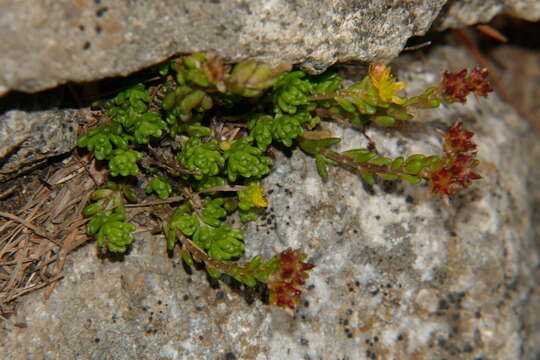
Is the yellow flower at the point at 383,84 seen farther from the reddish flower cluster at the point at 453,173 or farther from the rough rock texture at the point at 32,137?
the rough rock texture at the point at 32,137

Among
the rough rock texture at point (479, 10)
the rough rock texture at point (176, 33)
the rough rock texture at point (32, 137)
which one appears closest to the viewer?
the rough rock texture at point (176, 33)

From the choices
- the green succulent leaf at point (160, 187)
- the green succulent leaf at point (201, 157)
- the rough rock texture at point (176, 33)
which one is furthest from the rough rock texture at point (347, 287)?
the rough rock texture at point (176, 33)

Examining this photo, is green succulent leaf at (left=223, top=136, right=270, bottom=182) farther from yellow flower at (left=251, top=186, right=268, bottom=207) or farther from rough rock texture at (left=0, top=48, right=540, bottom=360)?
rough rock texture at (left=0, top=48, right=540, bottom=360)

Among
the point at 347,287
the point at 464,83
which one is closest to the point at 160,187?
the point at 347,287

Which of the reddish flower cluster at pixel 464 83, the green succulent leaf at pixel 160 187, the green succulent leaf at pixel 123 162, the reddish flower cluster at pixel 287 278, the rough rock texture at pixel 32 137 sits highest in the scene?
the reddish flower cluster at pixel 464 83

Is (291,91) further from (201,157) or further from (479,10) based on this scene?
(479,10)

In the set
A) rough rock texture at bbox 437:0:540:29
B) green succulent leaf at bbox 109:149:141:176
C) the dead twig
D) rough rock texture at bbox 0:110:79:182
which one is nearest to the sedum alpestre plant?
green succulent leaf at bbox 109:149:141:176

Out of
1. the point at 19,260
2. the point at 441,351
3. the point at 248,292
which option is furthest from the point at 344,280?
the point at 19,260
